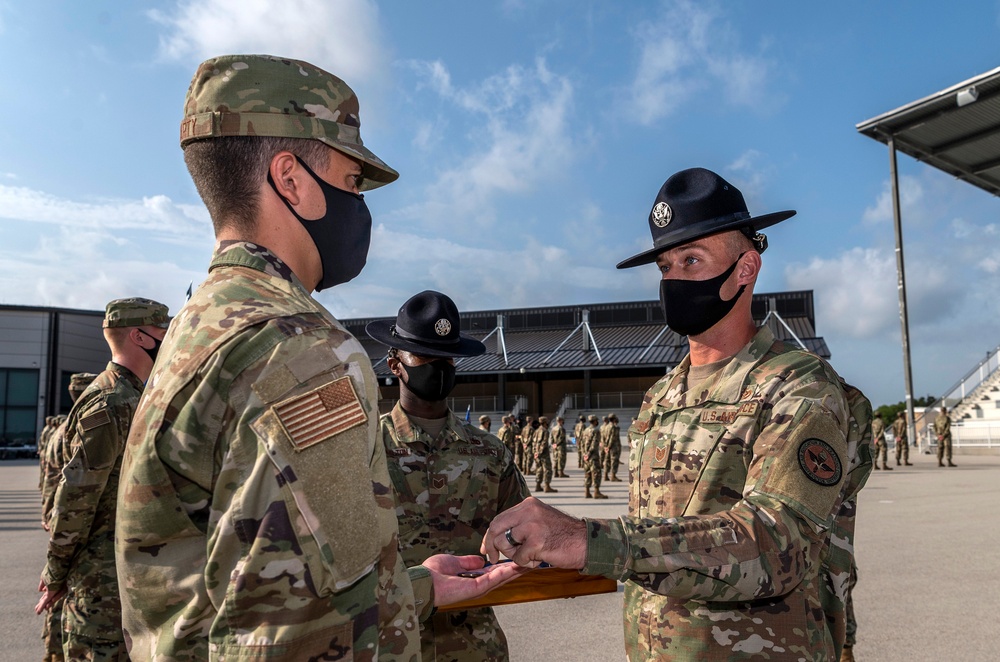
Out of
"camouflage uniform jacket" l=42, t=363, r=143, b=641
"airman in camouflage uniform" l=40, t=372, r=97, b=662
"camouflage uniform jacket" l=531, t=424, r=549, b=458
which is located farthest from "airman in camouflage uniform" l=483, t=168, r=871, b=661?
"camouflage uniform jacket" l=531, t=424, r=549, b=458

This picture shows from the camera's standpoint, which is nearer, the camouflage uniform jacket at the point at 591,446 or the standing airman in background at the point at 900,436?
the camouflage uniform jacket at the point at 591,446

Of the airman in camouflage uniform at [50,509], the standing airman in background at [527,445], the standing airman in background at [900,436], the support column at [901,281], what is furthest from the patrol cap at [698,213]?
the support column at [901,281]

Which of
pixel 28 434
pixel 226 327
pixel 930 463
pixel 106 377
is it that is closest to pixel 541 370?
pixel 930 463

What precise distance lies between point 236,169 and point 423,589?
3.66 ft

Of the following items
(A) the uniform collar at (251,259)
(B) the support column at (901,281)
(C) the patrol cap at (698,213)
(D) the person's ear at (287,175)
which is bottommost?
(A) the uniform collar at (251,259)

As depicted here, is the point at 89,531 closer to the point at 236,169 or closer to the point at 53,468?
the point at 53,468

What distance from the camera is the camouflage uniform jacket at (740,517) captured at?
185 cm

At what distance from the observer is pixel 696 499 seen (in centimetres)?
229

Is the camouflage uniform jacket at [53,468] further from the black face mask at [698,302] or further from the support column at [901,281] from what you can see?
the support column at [901,281]

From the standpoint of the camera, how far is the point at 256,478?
1118 mm

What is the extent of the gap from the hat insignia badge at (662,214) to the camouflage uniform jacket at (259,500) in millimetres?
1590

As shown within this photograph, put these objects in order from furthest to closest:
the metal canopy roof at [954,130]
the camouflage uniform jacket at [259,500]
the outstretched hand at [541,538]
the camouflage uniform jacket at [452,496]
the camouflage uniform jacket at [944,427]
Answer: the metal canopy roof at [954,130]
the camouflage uniform jacket at [944,427]
the camouflage uniform jacket at [452,496]
the outstretched hand at [541,538]
the camouflage uniform jacket at [259,500]

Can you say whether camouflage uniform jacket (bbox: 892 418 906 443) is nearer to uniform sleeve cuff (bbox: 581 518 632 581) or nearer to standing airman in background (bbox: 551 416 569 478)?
standing airman in background (bbox: 551 416 569 478)

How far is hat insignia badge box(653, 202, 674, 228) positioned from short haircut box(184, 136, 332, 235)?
1.45m
